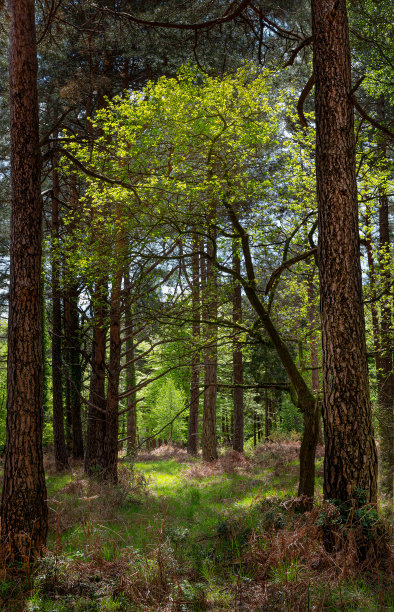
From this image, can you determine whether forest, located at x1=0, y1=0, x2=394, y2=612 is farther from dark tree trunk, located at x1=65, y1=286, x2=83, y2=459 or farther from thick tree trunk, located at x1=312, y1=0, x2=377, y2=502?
dark tree trunk, located at x1=65, y1=286, x2=83, y2=459

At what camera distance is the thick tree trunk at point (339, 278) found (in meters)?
5.38

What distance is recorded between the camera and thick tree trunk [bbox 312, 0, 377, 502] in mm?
5375

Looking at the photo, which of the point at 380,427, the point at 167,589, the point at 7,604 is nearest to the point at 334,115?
the point at 167,589

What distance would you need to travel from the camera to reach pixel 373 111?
15.1 m

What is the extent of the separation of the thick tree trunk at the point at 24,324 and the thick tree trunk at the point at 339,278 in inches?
146

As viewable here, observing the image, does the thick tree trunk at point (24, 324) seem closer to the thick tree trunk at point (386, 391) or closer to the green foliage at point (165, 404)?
the thick tree trunk at point (386, 391)

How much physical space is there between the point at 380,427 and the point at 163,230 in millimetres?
7275

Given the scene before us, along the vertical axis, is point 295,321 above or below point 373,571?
above

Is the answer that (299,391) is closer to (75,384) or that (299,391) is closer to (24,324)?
(24,324)

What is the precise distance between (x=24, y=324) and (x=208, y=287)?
148 inches

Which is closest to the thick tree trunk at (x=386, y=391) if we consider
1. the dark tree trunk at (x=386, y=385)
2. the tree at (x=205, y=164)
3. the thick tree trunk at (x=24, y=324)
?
the dark tree trunk at (x=386, y=385)

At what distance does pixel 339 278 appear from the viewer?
5.68 meters

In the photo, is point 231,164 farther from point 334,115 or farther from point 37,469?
point 37,469

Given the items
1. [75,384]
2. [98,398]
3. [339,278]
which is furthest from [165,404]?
[339,278]
